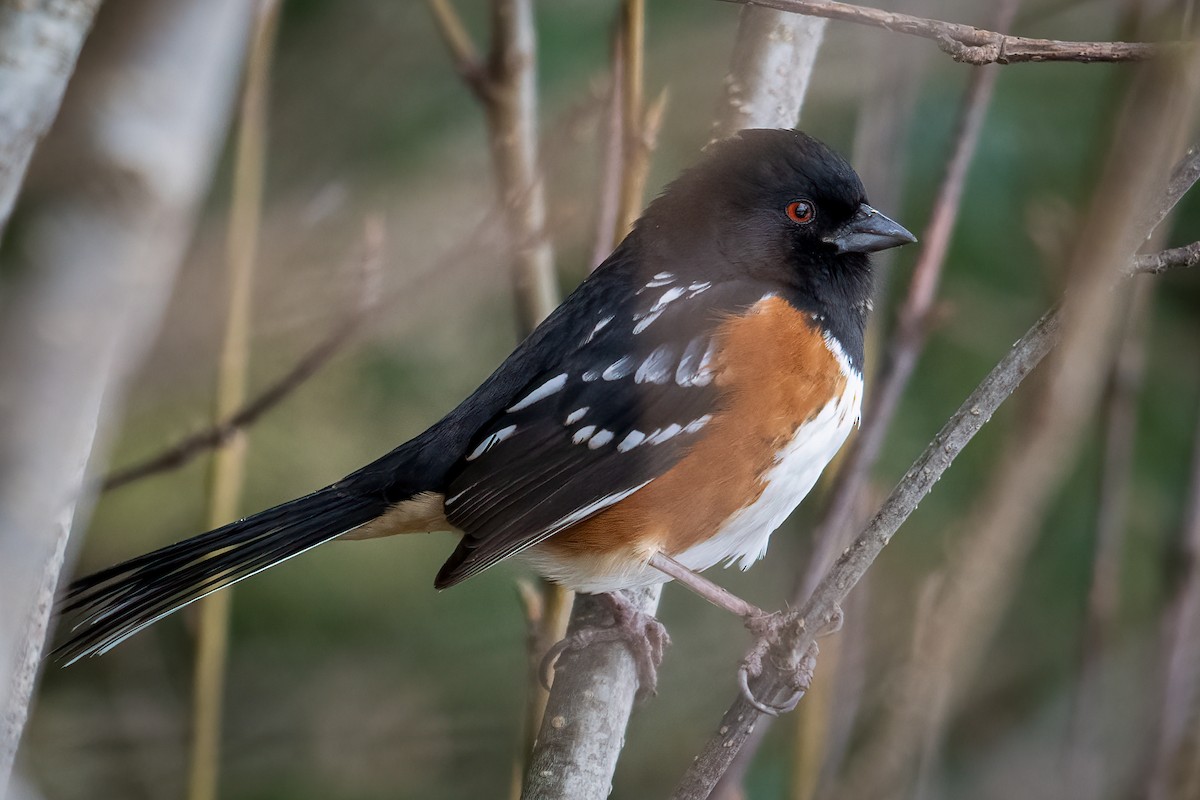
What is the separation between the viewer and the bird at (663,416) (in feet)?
6.59

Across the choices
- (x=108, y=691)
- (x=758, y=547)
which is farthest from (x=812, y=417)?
(x=108, y=691)

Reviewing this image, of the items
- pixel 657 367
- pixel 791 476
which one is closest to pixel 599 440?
pixel 657 367

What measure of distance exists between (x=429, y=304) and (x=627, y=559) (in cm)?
53

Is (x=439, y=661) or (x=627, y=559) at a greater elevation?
(x=627, y=559)

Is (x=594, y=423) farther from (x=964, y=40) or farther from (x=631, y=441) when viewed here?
(x=964, y=40)

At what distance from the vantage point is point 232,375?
200 cm

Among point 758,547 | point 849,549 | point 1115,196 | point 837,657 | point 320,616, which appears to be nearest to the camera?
point 1115,196

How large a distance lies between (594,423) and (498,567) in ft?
3.64

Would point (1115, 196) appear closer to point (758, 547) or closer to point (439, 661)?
point (758, 547)

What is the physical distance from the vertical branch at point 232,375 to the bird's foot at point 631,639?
0.55 m

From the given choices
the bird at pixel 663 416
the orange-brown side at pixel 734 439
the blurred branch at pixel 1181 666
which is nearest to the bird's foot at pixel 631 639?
the bird at pixel 663 416

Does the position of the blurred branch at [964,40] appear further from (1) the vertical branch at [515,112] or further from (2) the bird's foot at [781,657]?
(1) the vertical branch at [515,112]

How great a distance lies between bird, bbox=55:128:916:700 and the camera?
201 centimetres

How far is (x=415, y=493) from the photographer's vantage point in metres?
2.09
